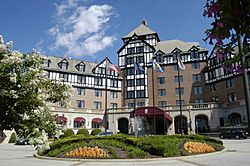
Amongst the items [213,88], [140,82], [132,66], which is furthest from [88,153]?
[132,66]

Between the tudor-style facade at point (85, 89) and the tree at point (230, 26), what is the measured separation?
49304 millimetres

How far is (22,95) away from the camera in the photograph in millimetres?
6992

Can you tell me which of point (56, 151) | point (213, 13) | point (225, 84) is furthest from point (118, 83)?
point (213, 13)

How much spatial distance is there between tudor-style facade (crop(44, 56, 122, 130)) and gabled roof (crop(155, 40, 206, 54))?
13.0m

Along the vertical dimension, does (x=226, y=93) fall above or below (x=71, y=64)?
below

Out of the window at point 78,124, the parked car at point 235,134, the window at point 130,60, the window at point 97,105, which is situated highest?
the window at point 130,60

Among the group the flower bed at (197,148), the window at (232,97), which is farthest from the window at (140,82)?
the flower bed at (197,148)

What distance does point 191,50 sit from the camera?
5675 cm

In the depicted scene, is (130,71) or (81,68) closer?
(81,68)

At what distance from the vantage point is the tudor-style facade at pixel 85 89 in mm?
→ 52344

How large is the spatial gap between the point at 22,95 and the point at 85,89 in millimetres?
49561

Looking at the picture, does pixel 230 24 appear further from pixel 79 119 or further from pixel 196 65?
pixel 196 65

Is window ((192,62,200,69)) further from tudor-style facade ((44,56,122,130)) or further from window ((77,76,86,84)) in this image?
window ((77,76,86,84))

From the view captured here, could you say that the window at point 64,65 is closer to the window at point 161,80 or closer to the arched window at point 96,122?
the arched window at point 96,122
